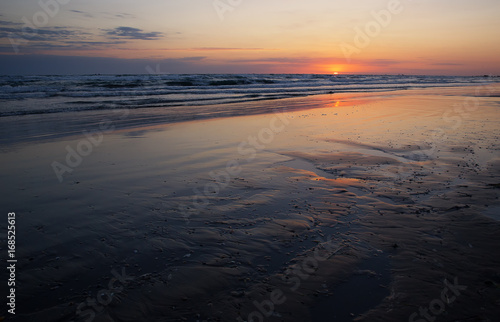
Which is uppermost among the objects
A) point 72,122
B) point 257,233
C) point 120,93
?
point 120,93

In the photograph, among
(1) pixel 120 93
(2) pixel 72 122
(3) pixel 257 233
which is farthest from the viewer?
(1) pixel 120 93

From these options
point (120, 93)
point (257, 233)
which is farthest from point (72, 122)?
point (120, 93)

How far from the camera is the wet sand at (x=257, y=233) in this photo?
3.03m

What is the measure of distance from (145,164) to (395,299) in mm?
6095

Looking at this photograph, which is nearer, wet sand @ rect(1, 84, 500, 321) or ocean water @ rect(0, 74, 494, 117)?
wet sand @ rect(1, 84, 500, 321)

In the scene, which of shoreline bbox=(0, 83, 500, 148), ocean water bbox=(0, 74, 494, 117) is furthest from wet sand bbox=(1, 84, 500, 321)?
ocean water bbox=(0, 74, 494, 117)

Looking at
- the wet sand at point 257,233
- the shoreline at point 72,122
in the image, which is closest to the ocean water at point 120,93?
the shoreline at point 72,122

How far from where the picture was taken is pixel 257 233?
171 inches

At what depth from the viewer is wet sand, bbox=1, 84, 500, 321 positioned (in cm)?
303

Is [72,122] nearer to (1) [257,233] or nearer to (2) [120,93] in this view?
(1) [257,233]

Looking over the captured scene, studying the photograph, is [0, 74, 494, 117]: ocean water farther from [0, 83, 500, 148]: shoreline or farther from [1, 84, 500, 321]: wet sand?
[1, 84, 500, 321]: wet sand

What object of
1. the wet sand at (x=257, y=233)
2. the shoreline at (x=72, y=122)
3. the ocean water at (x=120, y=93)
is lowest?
the wet sand at (x=257, y=233)

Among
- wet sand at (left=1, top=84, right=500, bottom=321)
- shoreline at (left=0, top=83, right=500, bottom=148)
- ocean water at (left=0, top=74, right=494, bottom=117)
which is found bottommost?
wet sand at (left=1, top=84, right=500, bottom=321)

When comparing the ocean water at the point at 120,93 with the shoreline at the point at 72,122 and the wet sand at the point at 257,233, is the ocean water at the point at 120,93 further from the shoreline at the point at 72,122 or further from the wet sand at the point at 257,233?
the wet sand at the point at 257,233
